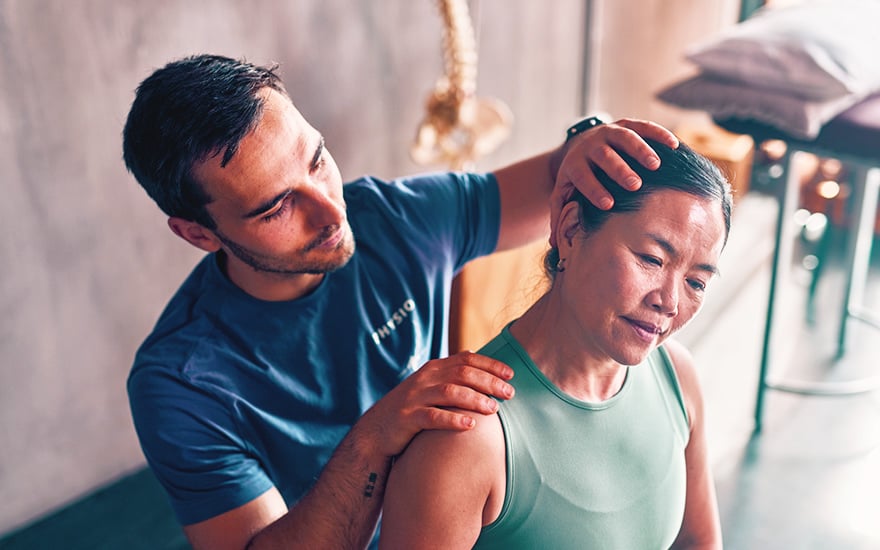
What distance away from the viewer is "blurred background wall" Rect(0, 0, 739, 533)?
183 cm

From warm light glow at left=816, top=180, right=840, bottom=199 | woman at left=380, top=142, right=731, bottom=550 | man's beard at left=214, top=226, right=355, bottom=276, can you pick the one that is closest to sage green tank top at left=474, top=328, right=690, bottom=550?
woman at left=380, top=142, right=731, bottom=550

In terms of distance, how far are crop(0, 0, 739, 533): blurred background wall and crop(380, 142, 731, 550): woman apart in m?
1.25

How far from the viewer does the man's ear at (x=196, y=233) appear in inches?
51.9

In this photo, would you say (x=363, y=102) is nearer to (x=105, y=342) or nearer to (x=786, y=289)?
(x=105, y=342)

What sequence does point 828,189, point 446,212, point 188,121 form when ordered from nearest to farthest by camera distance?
point 188,121 < point 446,212 < point 828,189

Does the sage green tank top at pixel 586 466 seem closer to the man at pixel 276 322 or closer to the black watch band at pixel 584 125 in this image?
the man at pixel 276 322

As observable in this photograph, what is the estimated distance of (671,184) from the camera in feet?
3.22

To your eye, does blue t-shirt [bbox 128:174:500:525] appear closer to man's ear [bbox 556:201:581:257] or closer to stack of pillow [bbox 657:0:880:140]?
man's ear [bbox 556:201:581:257]

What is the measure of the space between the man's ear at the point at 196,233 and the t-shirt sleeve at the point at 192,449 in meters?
0.22

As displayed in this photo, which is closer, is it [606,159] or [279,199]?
[606,159]

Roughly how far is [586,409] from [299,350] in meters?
0.51

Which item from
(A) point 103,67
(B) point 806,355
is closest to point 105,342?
(A) point 103,67

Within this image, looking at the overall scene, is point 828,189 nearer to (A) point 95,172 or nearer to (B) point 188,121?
(A) point 95,172

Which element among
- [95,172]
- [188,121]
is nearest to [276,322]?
[188,121]
